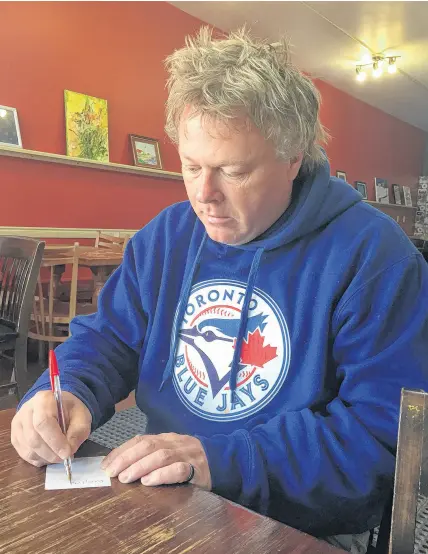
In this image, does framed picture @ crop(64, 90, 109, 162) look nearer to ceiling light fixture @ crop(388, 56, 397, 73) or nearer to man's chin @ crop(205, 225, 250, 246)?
ceiling light fixture @ crop(388, 56, 397, 73)

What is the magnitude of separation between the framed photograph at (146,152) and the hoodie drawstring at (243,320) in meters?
4.13

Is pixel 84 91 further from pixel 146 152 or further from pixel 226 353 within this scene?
pixel 226 353

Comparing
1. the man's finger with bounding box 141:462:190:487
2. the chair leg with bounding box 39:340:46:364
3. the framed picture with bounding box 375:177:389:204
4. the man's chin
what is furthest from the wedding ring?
the framed picture with bounding box 375:177:389:204

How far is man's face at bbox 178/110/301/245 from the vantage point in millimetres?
939

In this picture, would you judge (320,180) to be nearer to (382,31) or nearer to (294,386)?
(294,386)

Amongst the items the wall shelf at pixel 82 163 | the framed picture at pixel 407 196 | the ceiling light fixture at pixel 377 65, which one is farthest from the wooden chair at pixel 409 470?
the framed picture at pixel 407 196

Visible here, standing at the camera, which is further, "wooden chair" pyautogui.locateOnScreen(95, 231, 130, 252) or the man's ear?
"wooden chair" pyautogui.locateOnScreen(95, 231, 130, 252)

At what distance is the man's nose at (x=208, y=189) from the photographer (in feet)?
3.20

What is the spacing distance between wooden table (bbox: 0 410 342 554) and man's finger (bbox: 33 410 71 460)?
5 cm

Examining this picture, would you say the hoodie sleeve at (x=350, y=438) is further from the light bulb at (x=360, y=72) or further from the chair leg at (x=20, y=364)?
the light bulb at (x=360, y=72)

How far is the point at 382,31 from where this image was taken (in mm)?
5613

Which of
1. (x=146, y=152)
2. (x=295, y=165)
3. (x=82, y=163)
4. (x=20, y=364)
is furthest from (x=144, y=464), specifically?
(x=146, y=152)

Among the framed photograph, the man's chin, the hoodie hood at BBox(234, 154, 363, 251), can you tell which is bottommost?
the man's chin

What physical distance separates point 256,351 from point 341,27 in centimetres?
550
